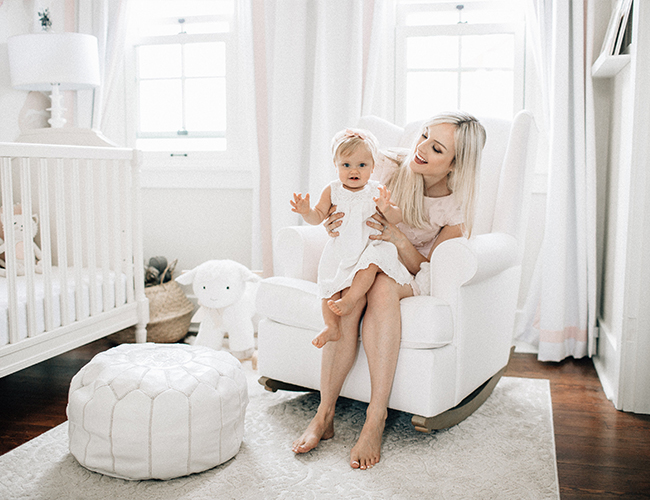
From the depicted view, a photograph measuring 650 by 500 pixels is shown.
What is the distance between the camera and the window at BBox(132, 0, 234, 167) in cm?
298

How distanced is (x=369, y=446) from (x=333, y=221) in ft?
2.04

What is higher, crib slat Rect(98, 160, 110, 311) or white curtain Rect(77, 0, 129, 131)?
white curtain Rect(77, 0, 129, 131)

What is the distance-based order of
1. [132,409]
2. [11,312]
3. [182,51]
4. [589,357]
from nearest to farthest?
[132,409]
[11,312]
[589,357]
[182,51]

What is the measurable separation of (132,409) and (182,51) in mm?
2190

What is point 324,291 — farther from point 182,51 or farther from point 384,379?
point 182,51

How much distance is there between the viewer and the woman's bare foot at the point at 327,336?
157 centimetres

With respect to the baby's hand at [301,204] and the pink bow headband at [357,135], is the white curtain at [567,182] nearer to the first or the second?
the pink bow headband at [357,135]

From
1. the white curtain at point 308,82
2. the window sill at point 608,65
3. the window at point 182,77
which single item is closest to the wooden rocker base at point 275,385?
the white curtain at point 308,82

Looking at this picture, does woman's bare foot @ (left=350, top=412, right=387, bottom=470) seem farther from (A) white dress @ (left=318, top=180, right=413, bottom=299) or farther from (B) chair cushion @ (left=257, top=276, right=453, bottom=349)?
(A) white dress @ (left=318, top=180, right=413, bottom=299)

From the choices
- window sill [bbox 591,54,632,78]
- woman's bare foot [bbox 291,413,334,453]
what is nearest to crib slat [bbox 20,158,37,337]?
woman's bare foot [bbox 291,413,334,453]

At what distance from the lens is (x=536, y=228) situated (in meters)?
2.69

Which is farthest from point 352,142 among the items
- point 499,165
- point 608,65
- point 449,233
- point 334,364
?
point 608,65

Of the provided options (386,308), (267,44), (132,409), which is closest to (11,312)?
(132,409)

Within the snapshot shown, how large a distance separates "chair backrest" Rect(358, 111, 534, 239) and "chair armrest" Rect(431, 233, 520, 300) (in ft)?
1.03
